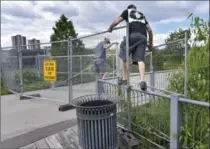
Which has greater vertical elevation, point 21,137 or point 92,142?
point 92,142

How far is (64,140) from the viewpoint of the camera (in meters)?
3.74

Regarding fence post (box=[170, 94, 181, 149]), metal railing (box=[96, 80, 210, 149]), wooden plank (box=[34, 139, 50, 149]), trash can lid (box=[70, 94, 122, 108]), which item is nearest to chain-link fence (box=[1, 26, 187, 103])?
metal railing (box=[96, 80, 210, 149])

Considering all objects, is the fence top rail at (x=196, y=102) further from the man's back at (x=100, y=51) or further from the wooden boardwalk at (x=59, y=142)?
the man's back at (x=100, y=51)

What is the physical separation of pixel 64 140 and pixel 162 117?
5.62 ft

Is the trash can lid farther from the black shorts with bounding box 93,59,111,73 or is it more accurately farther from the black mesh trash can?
the black shorts with bounding box 93,59,111,73

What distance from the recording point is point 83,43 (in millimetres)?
6285

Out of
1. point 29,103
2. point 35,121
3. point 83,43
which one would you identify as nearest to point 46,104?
point 29,103

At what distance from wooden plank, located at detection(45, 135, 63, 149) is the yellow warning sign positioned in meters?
3.01

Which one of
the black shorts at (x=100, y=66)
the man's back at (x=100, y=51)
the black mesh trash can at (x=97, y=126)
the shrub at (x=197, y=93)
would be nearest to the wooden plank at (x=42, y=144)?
the black mesh trash can at (x=97, y=126)

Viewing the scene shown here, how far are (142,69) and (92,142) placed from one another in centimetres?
135

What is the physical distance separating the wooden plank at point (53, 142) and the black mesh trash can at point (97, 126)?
1.97 ft

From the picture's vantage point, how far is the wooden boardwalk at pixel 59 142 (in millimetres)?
3533

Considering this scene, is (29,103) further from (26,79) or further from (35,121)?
(35,121)

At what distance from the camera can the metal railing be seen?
2299mm
